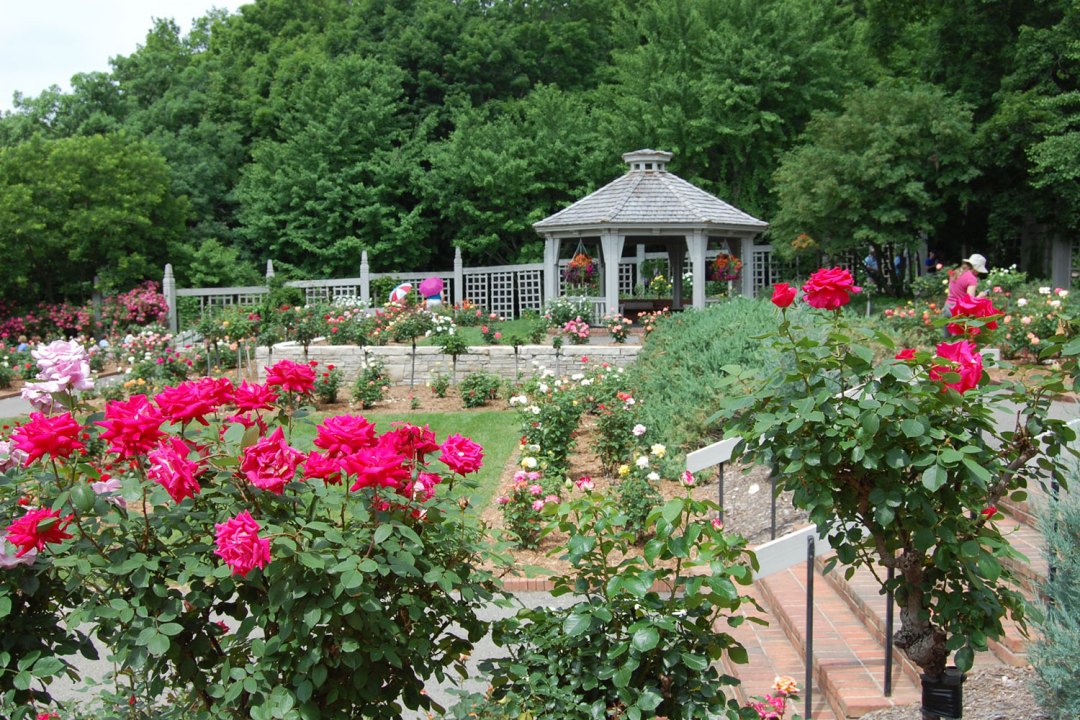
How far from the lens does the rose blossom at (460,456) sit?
9.21ft

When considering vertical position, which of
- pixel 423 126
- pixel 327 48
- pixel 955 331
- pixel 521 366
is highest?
pixel 327 48

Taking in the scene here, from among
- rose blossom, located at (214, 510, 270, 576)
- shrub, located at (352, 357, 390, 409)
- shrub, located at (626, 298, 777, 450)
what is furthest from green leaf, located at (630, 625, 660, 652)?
shrub, located at (352, 357, 390, 409)

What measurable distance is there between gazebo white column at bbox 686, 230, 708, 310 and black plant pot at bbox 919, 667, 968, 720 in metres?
15.4

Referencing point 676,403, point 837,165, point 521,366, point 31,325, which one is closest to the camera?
point 676,403

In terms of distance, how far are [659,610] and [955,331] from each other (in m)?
1.47

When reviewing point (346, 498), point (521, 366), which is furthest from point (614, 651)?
point (521, 366)

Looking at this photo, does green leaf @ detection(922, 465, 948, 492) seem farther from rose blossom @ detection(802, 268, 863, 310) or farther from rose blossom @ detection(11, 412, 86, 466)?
rose blossom @ detection(11, 412, 86, 466)

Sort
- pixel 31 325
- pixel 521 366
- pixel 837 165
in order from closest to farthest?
pixel 521 366 < pixel 837 165 < pixel 31 325

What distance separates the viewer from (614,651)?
2.81 meters

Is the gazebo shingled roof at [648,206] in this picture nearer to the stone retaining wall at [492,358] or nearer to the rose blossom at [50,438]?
the stone retaining wall at [492,358]

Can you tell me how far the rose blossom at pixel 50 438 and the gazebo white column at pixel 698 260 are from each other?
1633 centimetres

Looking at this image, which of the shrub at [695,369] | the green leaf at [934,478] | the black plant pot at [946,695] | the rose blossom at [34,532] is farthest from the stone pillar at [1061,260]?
the rose blossom at [34,532]

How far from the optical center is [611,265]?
1847cm

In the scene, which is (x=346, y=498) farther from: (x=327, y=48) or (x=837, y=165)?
(x=327, y=48)
